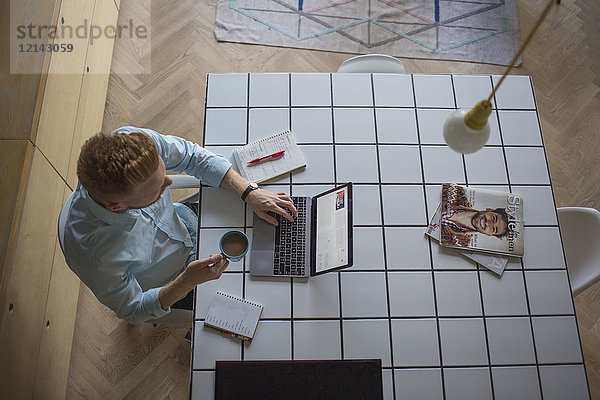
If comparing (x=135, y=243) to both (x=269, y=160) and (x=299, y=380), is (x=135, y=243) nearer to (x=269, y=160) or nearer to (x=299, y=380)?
(x=269, y=160)

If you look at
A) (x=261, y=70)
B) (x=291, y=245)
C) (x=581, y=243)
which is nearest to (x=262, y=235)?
(x=291, y=245)

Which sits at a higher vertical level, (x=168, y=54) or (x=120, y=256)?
(x=120, y=256)

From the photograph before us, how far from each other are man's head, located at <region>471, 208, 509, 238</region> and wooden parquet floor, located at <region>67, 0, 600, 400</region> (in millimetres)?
1187

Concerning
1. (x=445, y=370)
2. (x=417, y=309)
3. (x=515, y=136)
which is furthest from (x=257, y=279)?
(x=515, y=136)

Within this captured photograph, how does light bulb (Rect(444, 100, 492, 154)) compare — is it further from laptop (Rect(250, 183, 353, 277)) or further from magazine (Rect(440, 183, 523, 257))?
magazine (Rect(440, 183, 523, 257))

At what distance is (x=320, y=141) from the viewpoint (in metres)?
1.88

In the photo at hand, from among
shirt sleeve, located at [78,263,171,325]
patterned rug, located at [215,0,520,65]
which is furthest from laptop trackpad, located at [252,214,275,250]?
patterned rug, located at [215,0,520,65]

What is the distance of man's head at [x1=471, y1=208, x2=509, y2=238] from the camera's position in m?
1.75

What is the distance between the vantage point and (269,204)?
1.71 meters

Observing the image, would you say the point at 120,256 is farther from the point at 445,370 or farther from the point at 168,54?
the point at 168,54

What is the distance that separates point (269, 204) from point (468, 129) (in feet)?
2.65

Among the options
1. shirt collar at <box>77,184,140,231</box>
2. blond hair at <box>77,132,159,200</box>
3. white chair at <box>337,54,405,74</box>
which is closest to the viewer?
blond hair at <box>77,132,159,200</box>

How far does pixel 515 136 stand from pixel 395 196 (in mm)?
579

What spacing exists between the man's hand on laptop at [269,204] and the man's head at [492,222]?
686 millimetres
